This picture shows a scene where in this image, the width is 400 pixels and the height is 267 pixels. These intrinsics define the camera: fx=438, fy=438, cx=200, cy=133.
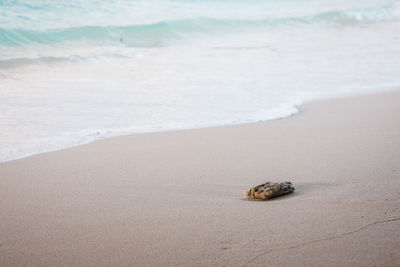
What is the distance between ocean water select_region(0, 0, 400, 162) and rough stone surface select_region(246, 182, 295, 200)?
196 centimetres

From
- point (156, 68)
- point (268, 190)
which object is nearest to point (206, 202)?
point (268, 190)

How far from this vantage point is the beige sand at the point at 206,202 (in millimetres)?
2113

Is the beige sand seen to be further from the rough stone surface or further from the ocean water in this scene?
the ocean water

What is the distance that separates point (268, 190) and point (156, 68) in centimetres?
643

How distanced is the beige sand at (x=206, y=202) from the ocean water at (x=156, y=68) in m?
0.75

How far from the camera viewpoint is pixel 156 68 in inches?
346

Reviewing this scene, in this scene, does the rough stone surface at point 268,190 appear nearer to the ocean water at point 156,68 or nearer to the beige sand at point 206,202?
the beige sand at point 206,202

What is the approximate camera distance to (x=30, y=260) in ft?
6.88

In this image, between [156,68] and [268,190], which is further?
[156,68]

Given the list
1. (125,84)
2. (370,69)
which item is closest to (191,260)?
(125,84)

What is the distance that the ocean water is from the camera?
Result: 16.3ft

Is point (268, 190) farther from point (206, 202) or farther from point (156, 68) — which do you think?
point (156, 68)

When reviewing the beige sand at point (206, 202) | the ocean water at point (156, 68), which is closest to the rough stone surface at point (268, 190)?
the beige sand at point (206, 202)

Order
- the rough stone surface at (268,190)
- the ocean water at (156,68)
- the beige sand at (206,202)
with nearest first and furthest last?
the beige sand at (206,202) → the rough stone surface at (268,190) → the ocean water at (156,68)
